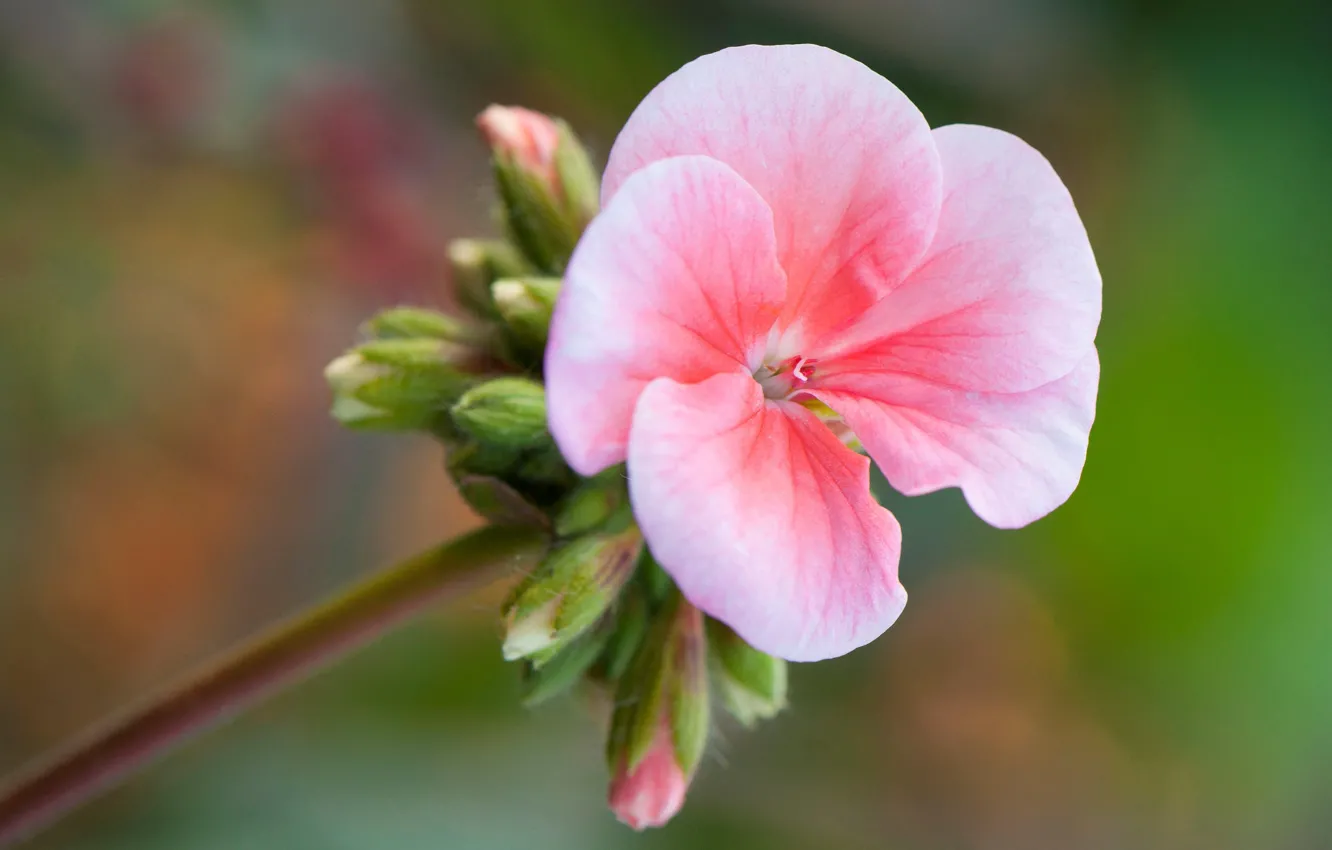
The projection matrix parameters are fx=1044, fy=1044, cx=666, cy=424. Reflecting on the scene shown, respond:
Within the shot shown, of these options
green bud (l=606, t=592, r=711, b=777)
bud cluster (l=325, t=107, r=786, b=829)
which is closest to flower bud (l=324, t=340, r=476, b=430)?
bud cluster (l=325, t=107, r=786, b=829)

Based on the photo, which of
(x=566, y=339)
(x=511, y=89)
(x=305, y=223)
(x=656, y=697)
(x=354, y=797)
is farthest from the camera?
(x=511, y=89)

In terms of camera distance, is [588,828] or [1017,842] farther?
[1017,842]

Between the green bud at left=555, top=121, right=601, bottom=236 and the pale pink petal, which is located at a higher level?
the green bud at left=555, top=121, right=601, bottom=236

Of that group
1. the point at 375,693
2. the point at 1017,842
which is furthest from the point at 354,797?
the point at 1017,842

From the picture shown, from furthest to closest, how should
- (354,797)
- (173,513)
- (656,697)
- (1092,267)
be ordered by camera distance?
(173,513)
(354,797)
(656,697)
(1092,267)

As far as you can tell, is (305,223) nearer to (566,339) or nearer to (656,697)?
(656,697)

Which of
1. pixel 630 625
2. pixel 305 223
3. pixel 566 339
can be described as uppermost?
pixel 566 339

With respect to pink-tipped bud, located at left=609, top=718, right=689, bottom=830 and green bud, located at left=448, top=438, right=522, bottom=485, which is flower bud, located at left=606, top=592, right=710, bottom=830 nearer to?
pink-tipped bud, located at left=609, top=718, right=689, bottom=830
